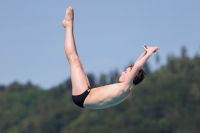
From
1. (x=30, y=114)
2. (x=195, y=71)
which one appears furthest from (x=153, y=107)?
(x=30, y=114)

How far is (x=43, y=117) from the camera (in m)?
154

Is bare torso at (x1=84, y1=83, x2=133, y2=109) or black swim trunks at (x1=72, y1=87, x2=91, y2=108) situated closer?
bare torso at (x1=84, y1=83, x2=133, y2=109)

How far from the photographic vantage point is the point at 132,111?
14888 cm

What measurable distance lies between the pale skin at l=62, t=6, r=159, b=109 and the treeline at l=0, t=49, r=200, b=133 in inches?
4659

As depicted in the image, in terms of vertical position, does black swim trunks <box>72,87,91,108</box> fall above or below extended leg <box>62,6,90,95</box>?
below

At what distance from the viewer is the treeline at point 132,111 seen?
5531 inches

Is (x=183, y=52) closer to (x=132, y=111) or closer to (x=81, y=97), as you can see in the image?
(x=132, y=111)

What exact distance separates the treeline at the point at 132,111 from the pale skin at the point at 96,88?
388ft

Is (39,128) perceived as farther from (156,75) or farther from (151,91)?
(156,75)

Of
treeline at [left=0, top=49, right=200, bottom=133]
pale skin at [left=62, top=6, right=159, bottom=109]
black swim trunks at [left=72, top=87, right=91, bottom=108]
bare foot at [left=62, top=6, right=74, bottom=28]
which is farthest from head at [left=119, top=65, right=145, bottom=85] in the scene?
treeline at [left=0, top=49, right=200, bottom=133]

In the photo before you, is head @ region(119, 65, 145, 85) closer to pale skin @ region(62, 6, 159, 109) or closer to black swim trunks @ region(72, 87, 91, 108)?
pale skin @ region(62, 6, 159, 109)

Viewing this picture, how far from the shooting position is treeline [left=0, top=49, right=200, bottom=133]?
14050 centimetres

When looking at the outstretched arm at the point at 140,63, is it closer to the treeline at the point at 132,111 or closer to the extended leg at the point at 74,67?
the extended leg at the point at 74,67

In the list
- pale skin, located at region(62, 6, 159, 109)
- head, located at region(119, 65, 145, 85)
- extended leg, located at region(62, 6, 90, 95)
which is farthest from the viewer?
extended leg, located at region(62, 6, 90, 95)
